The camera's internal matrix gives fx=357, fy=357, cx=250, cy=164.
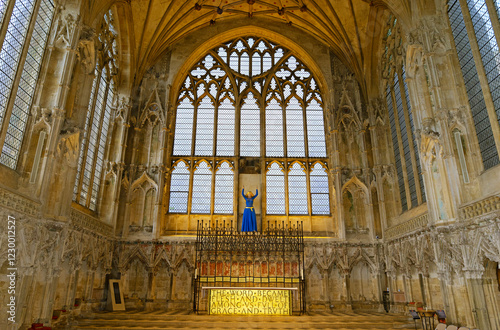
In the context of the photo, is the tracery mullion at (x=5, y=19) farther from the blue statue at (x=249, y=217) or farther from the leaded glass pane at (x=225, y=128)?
the leaded glass pane at (x=225, y=128)

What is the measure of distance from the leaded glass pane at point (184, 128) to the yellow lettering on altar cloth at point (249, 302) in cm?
866

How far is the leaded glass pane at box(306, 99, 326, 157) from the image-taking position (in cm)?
2028

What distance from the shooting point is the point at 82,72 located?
13.3m

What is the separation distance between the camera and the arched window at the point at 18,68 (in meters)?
9.95

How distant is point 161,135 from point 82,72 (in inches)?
250

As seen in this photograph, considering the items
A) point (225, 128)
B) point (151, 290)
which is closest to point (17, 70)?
point (151, 290)

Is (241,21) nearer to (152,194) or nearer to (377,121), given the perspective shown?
(377,121)

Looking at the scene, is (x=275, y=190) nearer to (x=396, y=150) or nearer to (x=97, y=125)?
(x=396, y=150)

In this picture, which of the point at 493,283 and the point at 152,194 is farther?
the point at 152,194

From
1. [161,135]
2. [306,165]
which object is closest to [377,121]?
[306,165]

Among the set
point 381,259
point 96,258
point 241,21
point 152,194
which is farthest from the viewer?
point 241,21

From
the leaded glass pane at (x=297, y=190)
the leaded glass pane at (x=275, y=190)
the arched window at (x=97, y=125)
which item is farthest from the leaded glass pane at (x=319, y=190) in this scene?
the arched window at (x=97, y=125)

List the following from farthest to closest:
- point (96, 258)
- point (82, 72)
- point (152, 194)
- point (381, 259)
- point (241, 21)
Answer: point (241, 21) < point (152, 194) < point (381, 259) < point (96, 258) < point (82, 72)

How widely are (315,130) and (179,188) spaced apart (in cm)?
840
